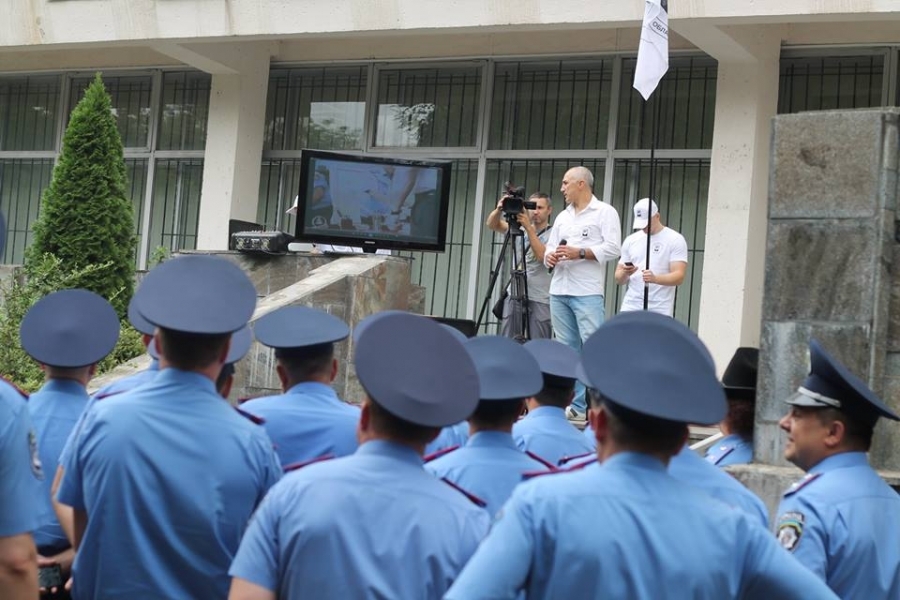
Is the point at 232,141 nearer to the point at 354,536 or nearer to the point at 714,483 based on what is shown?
the point at 714,483

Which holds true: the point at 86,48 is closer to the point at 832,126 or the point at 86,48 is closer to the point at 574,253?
the point at 574,253

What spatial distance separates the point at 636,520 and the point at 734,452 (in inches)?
165

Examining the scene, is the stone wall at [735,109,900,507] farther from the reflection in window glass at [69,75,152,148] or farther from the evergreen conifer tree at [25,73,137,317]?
the reflection in window glass at [69,75,152,148]

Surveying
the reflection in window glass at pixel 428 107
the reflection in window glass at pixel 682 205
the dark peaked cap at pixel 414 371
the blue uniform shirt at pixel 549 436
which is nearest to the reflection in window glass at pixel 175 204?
the reflection in window glass at pixel 428 107

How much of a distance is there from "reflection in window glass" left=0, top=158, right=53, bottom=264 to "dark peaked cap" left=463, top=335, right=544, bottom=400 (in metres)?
15.2

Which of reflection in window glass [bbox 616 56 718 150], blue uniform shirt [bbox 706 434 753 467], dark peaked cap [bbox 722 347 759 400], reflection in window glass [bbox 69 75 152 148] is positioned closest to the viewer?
blue uniform shirt [bbox 706 434 753 467]

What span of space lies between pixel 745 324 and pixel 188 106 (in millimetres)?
7500

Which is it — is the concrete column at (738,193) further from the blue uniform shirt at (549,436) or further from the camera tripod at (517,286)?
the blue uniform shirt at (549,436)

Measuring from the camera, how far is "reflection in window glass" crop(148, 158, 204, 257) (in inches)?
698

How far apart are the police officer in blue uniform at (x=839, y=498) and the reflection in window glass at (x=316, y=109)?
12.6 meters

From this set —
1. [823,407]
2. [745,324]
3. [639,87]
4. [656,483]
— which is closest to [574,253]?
[639,87]

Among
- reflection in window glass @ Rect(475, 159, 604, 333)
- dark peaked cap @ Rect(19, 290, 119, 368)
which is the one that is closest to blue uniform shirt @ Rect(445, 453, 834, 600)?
dark peaked cap @ Rect(19, 290, 119, 368)

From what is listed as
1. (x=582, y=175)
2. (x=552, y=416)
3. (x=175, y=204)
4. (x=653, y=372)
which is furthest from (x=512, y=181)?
(x=653, y=372)

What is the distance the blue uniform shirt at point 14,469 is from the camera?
360 centimetres
